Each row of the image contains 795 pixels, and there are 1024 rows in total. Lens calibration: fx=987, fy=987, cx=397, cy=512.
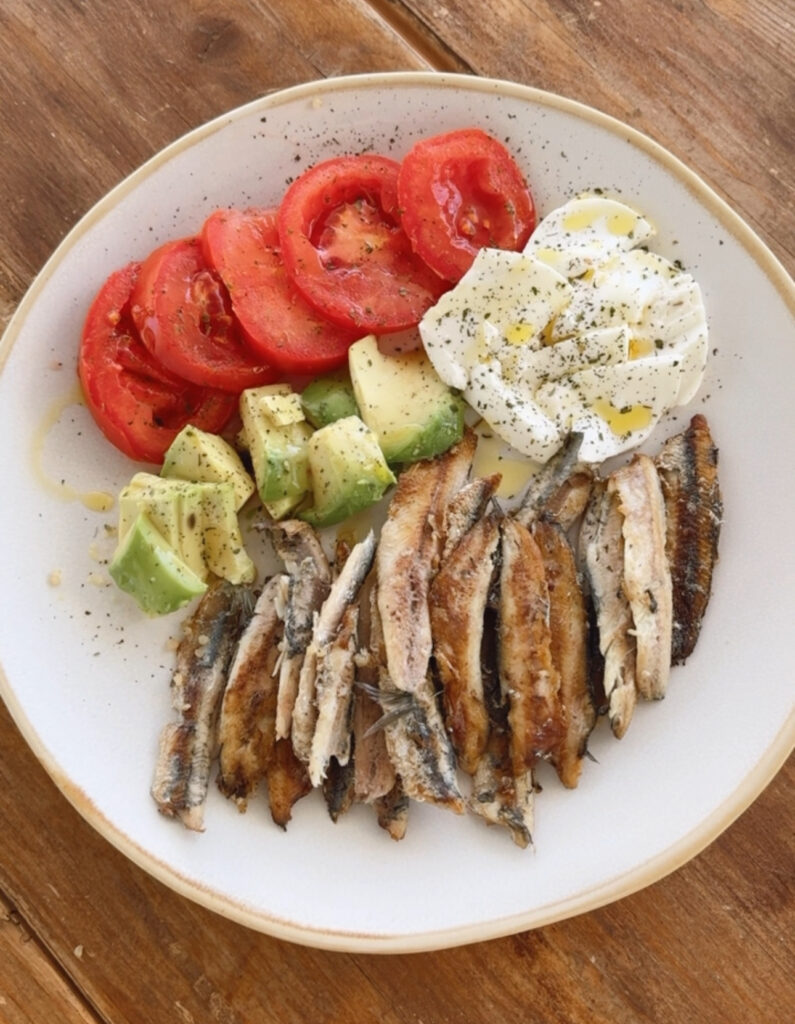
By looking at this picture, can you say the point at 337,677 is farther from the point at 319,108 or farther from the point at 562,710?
the point at 319,108

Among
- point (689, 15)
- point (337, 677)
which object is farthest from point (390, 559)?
point (689, 15)

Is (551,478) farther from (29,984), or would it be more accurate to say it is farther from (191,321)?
(29,984)

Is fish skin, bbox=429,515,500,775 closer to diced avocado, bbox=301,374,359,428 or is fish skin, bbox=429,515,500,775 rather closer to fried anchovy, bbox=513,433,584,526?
fried anchovy, bbox=513,433,584,526

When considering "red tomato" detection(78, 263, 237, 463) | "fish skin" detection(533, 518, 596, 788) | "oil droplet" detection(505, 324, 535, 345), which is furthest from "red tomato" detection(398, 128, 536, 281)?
"fish skin" detection(533, 518, 596, 788)

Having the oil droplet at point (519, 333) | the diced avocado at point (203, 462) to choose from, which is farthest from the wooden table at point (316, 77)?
the oil droplet at point (519, 333)

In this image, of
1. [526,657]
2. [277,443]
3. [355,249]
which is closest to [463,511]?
[526,657]

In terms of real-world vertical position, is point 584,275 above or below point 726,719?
above
